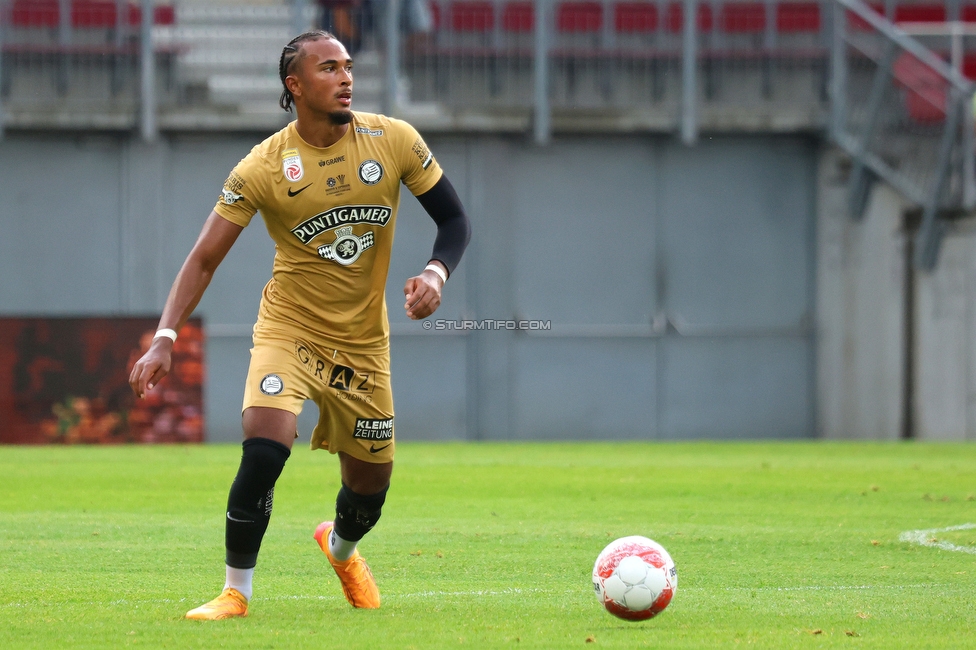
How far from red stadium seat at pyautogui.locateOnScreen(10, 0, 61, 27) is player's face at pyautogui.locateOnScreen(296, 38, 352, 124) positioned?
15.9 m

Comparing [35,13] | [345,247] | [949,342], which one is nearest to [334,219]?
[345,247]

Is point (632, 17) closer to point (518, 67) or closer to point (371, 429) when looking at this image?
point (518, 67)

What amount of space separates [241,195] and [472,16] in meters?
15.9

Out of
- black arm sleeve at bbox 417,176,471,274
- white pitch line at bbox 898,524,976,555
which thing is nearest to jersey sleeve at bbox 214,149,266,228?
black arm sleeve at bbox 417,176,471,274

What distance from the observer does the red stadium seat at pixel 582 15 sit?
21719mm

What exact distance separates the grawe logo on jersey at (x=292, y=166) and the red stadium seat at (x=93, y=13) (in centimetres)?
1582

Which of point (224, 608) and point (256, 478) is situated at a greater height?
point (256, 478)

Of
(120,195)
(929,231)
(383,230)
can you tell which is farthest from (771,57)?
(383,230)

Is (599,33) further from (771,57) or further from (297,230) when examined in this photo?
(297,230)

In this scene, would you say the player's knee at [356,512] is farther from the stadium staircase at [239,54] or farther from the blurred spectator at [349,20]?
the stadium staircase at [239,54]

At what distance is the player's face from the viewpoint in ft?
20.0

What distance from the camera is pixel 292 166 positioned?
607 centimetres

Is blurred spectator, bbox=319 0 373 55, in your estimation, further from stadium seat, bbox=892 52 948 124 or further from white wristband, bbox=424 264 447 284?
white wristband, bbox=424 264 447 284

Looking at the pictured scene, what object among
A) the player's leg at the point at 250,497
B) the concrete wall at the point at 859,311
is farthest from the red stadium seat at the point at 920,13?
the player's leg at the point at 250,497
